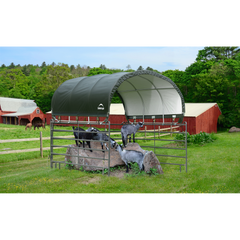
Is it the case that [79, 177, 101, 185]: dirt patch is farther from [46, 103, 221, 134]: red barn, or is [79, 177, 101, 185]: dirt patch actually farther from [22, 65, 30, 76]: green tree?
[22, 65, 30, 76]: green tree

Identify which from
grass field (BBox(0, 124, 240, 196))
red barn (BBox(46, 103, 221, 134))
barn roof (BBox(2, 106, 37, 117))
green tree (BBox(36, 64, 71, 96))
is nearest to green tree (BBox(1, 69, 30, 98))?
green tree (BBox(36, 64, 71, 96))

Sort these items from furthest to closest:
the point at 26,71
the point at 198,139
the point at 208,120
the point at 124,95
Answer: the point at 26,71 < the point at 208,120 < the point at 198,139 < the point at 124,95

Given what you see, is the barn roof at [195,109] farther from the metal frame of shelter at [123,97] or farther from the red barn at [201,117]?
the metal frame of shelter at [123,97]

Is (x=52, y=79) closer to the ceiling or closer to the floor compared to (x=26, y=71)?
closer to the floor

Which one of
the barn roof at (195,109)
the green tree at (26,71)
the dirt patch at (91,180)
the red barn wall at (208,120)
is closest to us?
the dirt patch at (91,180)

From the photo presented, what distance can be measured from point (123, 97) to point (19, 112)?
38607mm

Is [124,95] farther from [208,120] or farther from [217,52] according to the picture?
[217,52]

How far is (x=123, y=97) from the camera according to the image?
1455cm

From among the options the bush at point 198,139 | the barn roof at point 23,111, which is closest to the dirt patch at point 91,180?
the bush at point 198,139

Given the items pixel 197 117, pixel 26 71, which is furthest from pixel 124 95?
pixel 26 71

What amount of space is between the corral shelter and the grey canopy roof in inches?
1314

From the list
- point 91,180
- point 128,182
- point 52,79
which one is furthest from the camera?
point 52,79

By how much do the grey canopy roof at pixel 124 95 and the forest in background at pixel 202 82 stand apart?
2557 cm

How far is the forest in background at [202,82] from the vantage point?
37.9 meters
